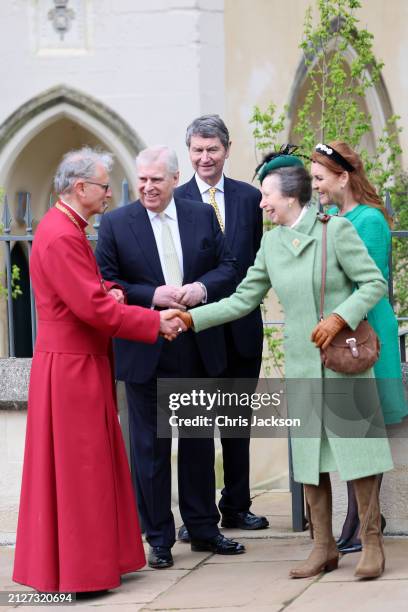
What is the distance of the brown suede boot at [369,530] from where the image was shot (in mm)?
6176

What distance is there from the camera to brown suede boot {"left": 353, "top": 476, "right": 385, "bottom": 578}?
6.18m

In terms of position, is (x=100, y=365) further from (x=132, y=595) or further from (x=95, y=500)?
(x=132, y=595)

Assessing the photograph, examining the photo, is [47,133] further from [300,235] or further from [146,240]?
[300,235]

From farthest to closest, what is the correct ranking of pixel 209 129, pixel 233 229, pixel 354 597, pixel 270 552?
pixel 233 229, pixel 209 129, pixel 270 552, pixel 354 597

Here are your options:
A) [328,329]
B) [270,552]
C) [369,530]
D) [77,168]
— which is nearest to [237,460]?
[270,552]

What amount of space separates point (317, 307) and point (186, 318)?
621 millimetres

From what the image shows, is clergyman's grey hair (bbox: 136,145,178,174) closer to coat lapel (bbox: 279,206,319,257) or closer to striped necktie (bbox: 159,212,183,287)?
striped necktie (bbox: 159,212,183,287)

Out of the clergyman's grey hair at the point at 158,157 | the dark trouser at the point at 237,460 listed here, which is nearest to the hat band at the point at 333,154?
the clergyman's grey hair at the point at 158,157

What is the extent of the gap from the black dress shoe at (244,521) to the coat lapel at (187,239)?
4.41ft

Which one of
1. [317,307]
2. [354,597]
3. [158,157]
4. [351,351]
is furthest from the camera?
[158,157]

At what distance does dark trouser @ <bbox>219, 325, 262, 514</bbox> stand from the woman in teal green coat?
33.2 inches

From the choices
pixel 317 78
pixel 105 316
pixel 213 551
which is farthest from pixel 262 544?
pixel 317 78

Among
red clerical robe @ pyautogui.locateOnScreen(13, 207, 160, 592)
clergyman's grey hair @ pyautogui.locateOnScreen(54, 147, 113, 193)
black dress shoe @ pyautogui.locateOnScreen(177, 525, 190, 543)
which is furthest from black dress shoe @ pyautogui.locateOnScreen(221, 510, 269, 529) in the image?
clergyman's grey hair @ pyautogui.locateOnScreen(54, 147, 113, 193)

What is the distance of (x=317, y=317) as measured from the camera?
6195 mm
